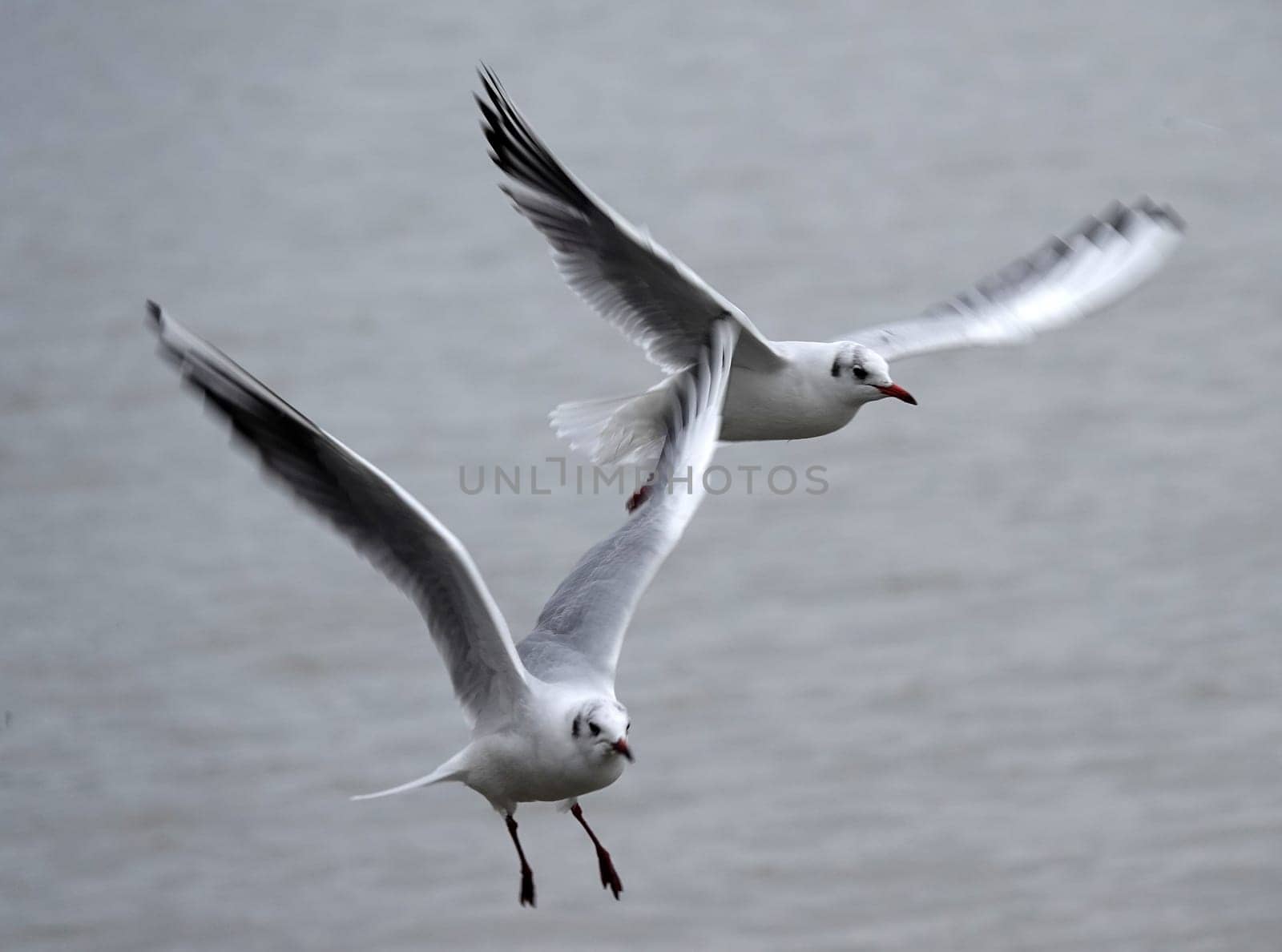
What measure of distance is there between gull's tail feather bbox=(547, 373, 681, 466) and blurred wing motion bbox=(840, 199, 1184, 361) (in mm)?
1092

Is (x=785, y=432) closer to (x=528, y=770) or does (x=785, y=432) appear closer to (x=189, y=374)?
(x=528, y=770)

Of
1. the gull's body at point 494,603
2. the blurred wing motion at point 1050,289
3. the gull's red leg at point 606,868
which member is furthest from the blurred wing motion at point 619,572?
the blurred wing motion at point 1050,289

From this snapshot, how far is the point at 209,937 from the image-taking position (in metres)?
9.64

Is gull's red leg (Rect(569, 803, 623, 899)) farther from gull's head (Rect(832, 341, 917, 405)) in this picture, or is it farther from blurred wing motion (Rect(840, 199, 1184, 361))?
blurred wing motion (Rect(840, 199, 1184, 361))

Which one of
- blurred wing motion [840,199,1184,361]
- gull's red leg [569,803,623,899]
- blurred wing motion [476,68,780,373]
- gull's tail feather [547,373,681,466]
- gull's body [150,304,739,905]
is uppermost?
blurred wing motion [840,199,1184,361]

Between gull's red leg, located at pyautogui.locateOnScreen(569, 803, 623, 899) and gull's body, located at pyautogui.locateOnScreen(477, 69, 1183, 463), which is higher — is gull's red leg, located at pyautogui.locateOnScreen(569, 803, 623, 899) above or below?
below

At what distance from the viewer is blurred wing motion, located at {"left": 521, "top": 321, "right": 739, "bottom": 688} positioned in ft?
18.6

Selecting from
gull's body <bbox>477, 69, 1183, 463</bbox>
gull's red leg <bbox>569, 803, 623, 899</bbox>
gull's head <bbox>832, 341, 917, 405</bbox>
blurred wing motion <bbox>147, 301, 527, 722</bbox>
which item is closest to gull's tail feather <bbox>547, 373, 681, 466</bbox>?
gull's body <bbox>477, 69, 1183, 463</bbox>

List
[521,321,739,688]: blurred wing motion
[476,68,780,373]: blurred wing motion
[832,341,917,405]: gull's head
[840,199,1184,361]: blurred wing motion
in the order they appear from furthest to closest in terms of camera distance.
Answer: [840,199,1184,361]: blurred wing motion, [832,341,917,405]: gull's head, [476,68,780,373]: blurred wing motion, [521,321,739,688]: blurred wing motion

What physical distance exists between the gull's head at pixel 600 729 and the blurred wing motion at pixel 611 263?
1.84 meters

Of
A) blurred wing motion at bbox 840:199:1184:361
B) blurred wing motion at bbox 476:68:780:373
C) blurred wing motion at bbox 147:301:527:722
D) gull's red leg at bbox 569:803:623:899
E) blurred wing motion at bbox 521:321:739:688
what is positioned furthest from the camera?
blurred wing motion at bbox 840:199:1184:361

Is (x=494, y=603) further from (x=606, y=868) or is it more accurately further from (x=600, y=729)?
(x=606, y=868)

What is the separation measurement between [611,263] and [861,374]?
0.91m

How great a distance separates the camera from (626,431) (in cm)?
728
